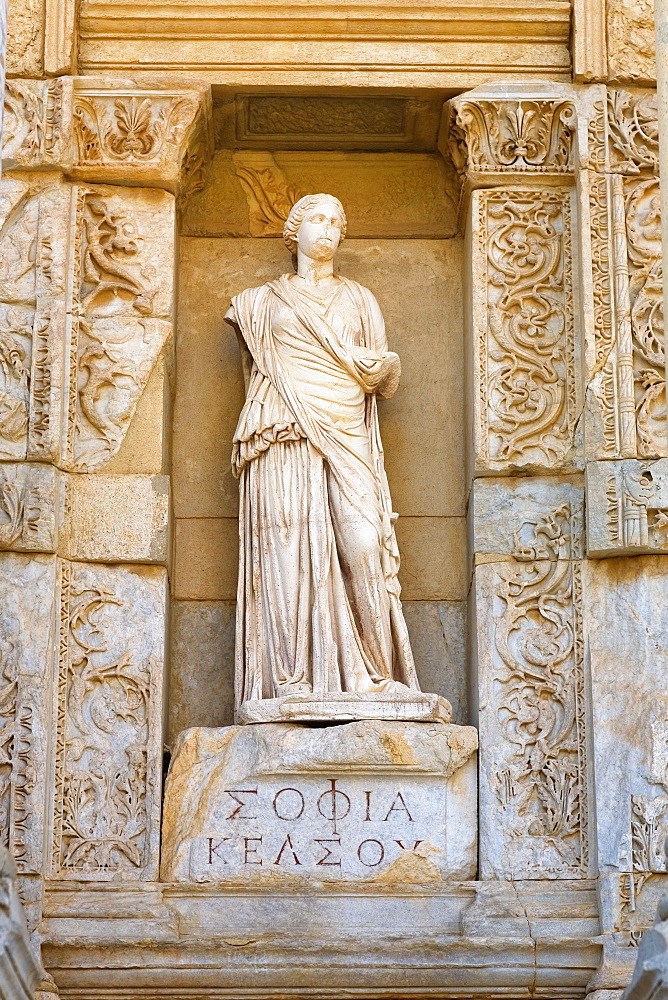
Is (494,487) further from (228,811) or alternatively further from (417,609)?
(228,811)

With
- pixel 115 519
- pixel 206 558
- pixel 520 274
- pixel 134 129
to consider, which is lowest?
pixel 206 558

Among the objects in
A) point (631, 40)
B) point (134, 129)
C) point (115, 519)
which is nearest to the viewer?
point (115, 519)

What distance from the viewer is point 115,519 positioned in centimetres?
1002

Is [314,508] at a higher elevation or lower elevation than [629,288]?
lower

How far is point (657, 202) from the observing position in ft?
34.4

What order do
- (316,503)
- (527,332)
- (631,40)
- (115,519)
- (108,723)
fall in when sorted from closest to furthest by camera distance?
(108,723) → (115,519) → (316,503) → (527,332) → (631,40)

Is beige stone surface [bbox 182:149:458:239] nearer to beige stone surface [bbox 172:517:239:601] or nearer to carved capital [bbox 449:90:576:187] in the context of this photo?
carved capital [bbox 449:90:576:187]

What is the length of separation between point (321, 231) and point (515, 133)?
110 centimetres

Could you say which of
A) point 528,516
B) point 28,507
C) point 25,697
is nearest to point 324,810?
point 25,697

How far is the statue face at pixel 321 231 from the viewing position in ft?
34.6

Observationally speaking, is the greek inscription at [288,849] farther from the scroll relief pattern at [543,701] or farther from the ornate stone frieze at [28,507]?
the ornate stone frieze at [28,507]

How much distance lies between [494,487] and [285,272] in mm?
1810

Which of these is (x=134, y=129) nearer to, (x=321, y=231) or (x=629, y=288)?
(x=321, y=231)

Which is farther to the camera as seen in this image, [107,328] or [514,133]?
[514,133]
